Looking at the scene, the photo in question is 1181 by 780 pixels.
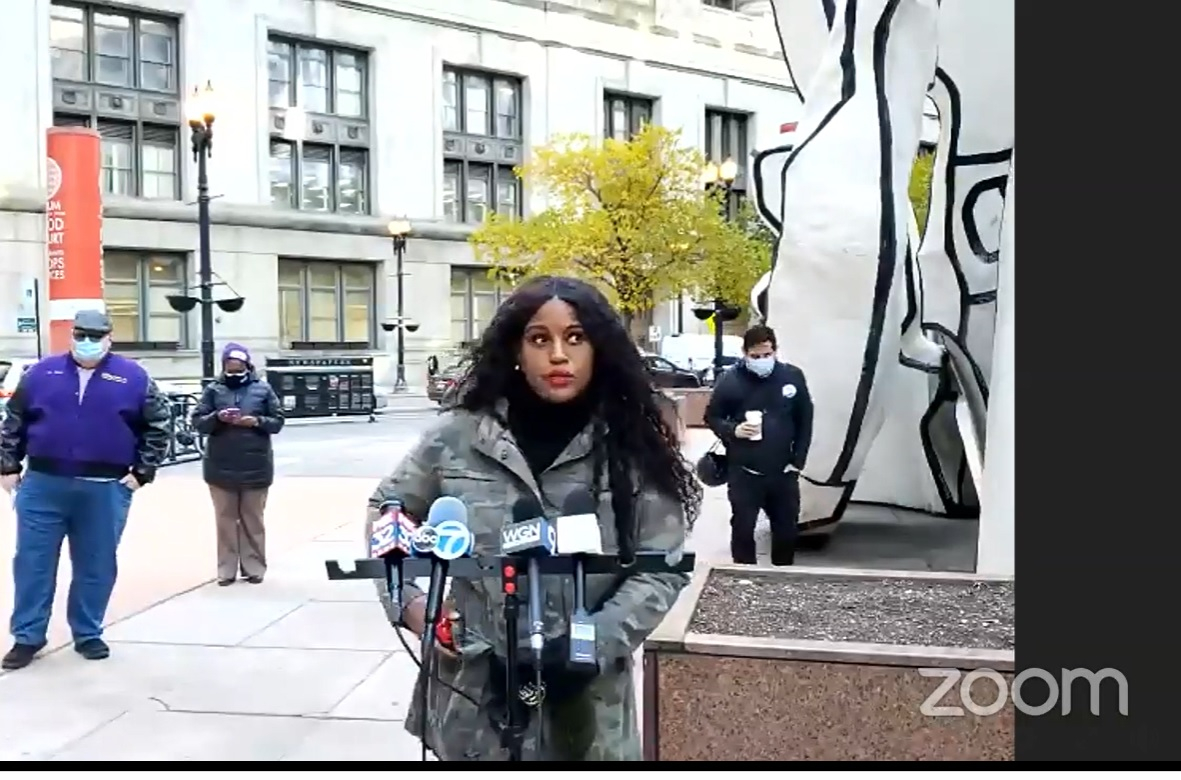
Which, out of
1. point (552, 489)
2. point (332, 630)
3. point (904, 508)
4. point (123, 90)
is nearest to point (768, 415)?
point (332, 630)

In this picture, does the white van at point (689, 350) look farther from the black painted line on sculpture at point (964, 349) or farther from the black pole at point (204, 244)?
the black painted line on sculpture at point (964, 349)

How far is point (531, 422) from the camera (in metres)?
2.85

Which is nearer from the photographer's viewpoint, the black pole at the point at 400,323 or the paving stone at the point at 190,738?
the paving stone at the point at 190,738

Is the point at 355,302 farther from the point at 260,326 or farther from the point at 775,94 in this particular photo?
the point at 775,94

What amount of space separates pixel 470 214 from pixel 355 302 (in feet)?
18.2

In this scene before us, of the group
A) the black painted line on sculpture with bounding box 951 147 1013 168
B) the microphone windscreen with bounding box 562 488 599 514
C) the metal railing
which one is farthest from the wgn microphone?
the metal railing

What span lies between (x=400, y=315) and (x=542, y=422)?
1478 inches

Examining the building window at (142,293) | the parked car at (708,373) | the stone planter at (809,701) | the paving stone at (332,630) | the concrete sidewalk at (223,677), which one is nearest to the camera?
the stone planter at (809,701)

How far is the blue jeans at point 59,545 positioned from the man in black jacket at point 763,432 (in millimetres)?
3879

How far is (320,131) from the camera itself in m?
40.8

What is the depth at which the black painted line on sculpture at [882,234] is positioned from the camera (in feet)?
27.5

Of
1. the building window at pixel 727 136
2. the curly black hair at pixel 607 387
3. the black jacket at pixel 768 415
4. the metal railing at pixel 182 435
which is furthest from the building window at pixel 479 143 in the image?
the curly black hair at pixel 607 387

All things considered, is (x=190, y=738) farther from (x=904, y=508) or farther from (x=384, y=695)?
(x=904, y=508)
